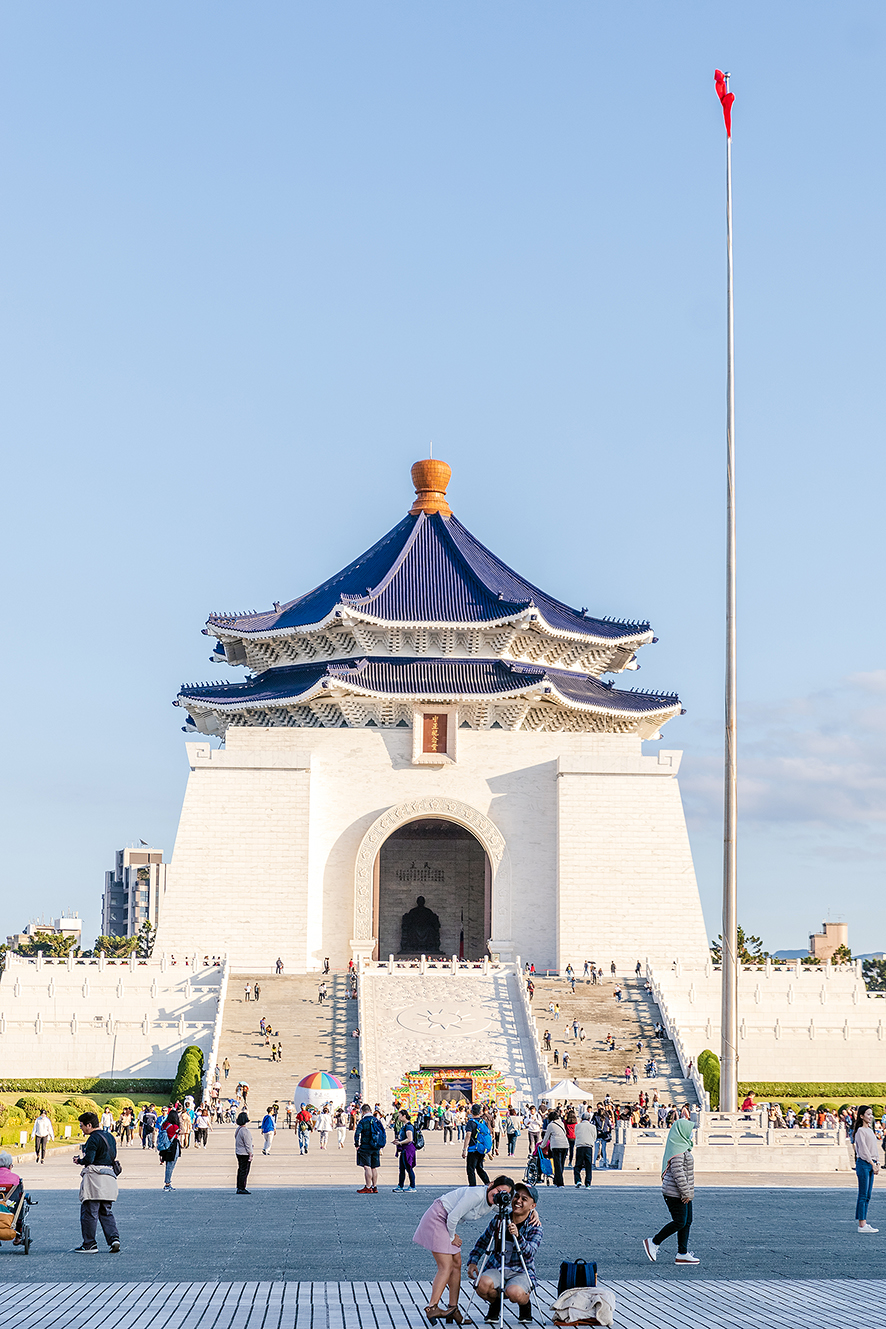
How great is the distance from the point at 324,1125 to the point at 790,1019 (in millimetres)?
16715

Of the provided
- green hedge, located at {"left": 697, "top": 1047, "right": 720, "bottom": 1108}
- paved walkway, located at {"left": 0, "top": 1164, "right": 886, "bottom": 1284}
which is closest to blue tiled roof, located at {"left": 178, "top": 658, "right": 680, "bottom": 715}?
green hedge, located at {"left": 697, "top": 1047, "right": 720, "bottom": 1108}

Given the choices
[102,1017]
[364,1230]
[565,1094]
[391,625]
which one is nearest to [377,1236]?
[364,1230]

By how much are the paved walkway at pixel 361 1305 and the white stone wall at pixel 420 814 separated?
1363 inches

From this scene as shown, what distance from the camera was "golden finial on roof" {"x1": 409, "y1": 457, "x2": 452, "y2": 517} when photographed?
55094 millimetres

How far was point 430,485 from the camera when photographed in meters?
55.2

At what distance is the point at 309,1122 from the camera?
94.0 feet

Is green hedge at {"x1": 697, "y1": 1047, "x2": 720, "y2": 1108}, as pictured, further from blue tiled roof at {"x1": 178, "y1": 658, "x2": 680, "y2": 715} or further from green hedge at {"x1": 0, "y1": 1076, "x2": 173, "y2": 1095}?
Answer: blue tiled roof at {"x1": 178, "y1": 658, "x2": 680, "y2": 715}

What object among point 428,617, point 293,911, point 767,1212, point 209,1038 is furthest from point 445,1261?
point 428,617

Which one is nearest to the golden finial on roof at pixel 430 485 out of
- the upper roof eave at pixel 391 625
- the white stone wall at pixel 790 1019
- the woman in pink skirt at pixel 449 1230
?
the upper roof eave at pixel 391 625

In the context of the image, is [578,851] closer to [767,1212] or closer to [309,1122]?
[309,1122]

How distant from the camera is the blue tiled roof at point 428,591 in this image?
49.1m

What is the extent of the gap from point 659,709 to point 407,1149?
106 feet

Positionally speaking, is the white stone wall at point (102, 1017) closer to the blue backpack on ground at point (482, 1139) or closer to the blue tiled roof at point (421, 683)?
the blue tiled roof at point (421, 683)

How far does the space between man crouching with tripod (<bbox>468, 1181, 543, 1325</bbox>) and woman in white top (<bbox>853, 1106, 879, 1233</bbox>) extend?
5.87m
